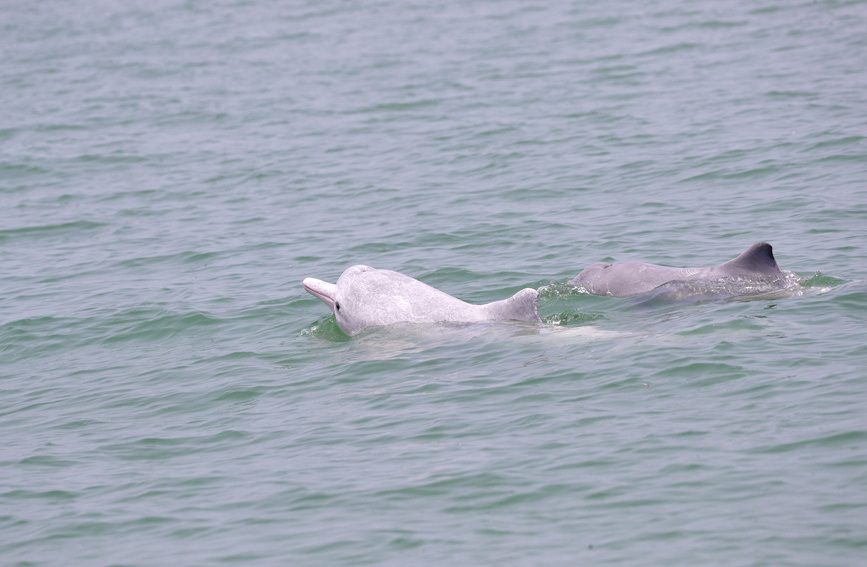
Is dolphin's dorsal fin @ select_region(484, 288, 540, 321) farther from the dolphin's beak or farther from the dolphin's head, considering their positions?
the dolphin's beak

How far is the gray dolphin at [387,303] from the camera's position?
38.3ft

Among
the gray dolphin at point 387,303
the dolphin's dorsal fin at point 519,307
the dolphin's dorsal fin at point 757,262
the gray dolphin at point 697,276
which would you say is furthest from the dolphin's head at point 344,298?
the dolphin's dorsal fin at point 757,262

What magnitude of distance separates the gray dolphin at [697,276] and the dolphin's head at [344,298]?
263cm

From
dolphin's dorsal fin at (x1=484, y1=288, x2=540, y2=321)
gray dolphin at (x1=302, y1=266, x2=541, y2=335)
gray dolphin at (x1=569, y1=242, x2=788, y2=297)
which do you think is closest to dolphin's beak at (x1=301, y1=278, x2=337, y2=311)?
gray dolphin at (x1=302, y1=266, x2=541, y2=335)

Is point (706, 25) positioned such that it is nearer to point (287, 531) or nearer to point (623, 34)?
point (623, 34)

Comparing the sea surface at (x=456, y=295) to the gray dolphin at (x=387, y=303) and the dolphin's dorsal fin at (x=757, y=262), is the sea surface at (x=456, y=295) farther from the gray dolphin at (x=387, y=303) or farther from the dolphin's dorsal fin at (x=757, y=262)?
the dolphin's dorsal fin at (x=757, y=262)

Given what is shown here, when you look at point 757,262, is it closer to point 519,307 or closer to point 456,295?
point 519,307

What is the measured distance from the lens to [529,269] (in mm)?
14117

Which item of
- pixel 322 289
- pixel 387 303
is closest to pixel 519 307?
pixel 387 303

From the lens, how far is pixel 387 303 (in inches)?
469

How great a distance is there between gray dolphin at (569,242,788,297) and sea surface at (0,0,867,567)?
30cm

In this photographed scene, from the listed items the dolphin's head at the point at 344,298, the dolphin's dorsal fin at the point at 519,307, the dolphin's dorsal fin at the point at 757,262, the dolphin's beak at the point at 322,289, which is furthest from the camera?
the dolphin's beak at the point at 322,289

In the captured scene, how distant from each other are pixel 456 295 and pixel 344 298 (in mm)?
1917

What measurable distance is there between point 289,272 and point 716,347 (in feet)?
22.8
